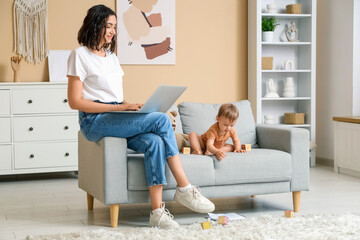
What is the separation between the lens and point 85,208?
140 inches

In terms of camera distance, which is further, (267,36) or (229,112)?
(267,36)

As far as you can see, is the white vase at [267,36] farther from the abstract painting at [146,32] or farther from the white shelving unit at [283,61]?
the abstract painting at [146,32]

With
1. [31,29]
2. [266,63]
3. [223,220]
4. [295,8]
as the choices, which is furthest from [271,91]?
[223,220]

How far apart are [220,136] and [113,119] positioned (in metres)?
0.81

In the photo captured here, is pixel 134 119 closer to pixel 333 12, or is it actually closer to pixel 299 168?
pixel 299 168

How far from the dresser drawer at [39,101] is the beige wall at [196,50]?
390mm

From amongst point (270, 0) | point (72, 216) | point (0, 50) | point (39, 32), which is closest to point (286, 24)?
point (270, 0)

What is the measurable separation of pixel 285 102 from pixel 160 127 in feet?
10.1

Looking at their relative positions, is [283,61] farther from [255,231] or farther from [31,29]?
[255,231]

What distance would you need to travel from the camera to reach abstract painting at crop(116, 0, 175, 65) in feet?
16.9

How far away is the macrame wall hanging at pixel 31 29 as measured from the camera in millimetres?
4891

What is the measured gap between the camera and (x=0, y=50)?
489 centimetres

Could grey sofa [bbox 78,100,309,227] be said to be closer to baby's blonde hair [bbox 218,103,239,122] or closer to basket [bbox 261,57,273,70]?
baby's blonde hair [bbox 218,103,239,122]

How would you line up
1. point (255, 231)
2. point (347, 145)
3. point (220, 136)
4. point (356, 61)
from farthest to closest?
point (356, 61), point (347, 145), point (220, 136), point (255, 231)
